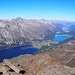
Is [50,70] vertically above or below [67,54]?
above

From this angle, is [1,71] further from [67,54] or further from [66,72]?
[67,54]

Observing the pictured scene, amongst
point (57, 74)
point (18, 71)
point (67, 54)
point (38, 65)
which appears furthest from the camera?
point (67, 54)

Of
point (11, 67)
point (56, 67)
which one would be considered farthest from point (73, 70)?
point (11, 67)

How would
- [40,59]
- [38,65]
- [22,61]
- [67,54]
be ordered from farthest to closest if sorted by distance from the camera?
1. [67,54]
2. [22,61]
3. [40,59]
4. [38,65]

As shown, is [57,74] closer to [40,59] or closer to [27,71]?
[27,71]

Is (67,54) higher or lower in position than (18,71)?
lower

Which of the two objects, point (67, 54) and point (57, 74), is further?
point (67, 54)

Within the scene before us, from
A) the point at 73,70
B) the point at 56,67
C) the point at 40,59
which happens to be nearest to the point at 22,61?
the point at 40,59

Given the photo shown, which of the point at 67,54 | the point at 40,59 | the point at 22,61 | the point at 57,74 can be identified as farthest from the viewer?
the point at 67,54

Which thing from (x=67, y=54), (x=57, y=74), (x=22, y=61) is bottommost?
(x=67, y=54)

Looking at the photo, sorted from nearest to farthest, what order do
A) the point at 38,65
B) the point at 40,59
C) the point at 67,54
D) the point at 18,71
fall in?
the point at 18,71, the point at 38,65, the point at 40,59, the point at 67,54
